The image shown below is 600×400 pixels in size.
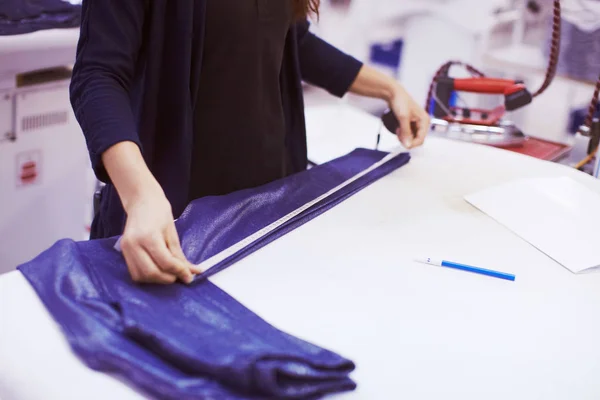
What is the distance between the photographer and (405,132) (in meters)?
1.21

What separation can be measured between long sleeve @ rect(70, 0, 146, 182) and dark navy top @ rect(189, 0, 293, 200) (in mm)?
138

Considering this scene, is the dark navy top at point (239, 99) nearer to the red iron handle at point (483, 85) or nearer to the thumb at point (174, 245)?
the thumb at point (174, 245)

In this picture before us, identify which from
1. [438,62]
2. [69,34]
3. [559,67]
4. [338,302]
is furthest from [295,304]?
[438,62]

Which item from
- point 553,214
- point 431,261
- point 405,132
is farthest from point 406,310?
point 405,132

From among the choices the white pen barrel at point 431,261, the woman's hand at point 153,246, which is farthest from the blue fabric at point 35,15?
the white pen barrel at point 431,261

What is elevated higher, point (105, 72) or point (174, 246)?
point (105, 72)

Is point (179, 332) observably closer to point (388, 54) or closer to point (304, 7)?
point (304, 7)

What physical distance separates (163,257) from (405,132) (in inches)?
23.9

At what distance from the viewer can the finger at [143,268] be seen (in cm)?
71

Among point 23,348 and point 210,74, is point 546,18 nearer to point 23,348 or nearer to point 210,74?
point 210,74

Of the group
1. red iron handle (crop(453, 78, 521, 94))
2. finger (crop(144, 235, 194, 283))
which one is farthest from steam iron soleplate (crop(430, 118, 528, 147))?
finger (crop(144, 235, 194, 283))

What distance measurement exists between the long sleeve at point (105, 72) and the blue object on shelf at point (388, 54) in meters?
1.77

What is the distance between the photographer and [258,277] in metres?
0.80

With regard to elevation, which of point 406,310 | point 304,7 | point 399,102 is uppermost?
point 304,7
